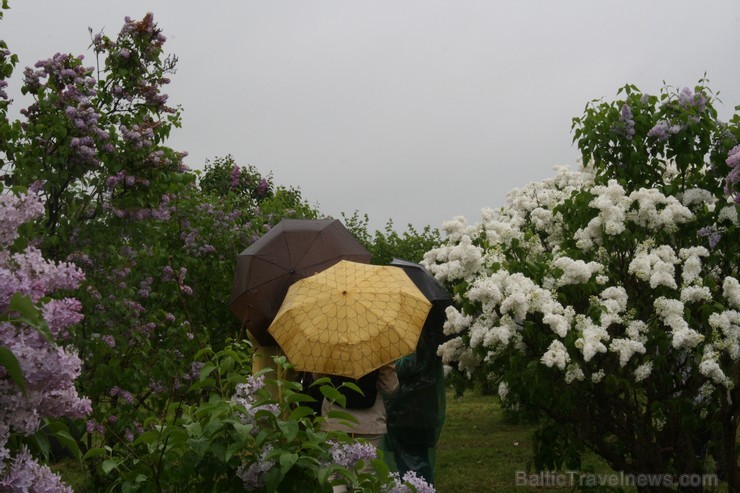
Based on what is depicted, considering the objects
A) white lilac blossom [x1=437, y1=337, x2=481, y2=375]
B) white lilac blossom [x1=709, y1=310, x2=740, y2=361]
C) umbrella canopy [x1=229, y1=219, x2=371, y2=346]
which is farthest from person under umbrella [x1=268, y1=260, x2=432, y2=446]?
white lilac blossom [x1=709, y1=310, x2=740, y2=361]

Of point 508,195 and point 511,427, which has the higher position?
point 508,195

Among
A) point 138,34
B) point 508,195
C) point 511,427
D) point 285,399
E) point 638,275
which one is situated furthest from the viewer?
point 511,427

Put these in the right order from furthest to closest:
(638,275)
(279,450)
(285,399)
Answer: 1. (638,275)
2. (285,399)
3. (279,450)

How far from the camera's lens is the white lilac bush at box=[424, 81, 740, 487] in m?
5.34

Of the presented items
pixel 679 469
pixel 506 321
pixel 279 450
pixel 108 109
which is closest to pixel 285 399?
pixel 279 450

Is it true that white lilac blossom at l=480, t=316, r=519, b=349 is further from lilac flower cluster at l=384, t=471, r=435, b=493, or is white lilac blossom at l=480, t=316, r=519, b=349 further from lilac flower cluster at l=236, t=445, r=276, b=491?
lilac flower cluster at l=236, t=445, r=276, b=491

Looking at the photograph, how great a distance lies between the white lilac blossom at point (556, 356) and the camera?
16.6 feet

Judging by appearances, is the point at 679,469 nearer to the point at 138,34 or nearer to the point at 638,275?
the point at 638,275

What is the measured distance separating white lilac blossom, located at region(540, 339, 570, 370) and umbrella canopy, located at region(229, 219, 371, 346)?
207 cm

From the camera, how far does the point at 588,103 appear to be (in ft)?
22.4

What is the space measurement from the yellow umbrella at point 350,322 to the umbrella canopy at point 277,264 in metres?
1.07

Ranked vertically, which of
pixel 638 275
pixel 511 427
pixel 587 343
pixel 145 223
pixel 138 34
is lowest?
pixel 511 427

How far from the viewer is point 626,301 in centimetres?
557

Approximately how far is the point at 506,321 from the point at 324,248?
1829 millimetres
